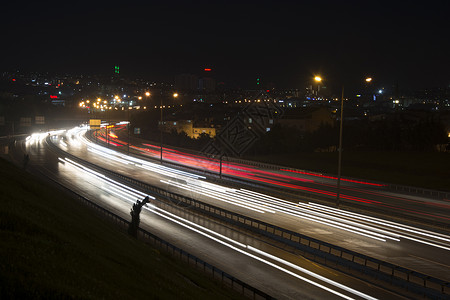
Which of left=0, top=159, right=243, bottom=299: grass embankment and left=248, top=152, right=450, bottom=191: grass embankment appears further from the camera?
left=248, top=152, right=450, bottom=191: grass embankment

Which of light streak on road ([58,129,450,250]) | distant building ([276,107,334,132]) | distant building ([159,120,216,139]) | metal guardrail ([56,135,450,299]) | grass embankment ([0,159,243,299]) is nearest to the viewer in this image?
grass embankment ([0,159,243,299])

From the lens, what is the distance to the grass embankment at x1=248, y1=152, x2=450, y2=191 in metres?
34.0

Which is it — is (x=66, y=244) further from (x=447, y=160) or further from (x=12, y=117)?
(x=12, y=117)

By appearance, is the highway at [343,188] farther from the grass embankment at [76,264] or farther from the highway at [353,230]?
the grass embankment at [76,264]

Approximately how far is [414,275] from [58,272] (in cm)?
989

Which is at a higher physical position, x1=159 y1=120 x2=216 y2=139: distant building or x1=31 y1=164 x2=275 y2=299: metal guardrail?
x1=159 y1=120 x2=216 y2=139: distant building

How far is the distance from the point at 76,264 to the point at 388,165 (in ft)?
127

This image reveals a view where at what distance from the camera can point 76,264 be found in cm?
829

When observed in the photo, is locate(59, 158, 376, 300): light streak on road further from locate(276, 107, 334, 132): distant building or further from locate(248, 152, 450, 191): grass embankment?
locate(276, 107, 334, 132): distant building

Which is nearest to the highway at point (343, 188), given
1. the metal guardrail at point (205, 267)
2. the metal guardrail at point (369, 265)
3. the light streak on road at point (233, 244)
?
the metal guardrail at point (369, 265)

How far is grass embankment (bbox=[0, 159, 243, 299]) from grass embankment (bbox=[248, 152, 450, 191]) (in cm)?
2558

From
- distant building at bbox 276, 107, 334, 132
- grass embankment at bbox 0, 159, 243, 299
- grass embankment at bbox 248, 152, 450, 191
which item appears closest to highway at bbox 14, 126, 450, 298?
grass embankment at bbox 0, 159, 243, 299

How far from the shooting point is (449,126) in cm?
6794

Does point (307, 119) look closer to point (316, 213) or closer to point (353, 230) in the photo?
point (316, 213)
